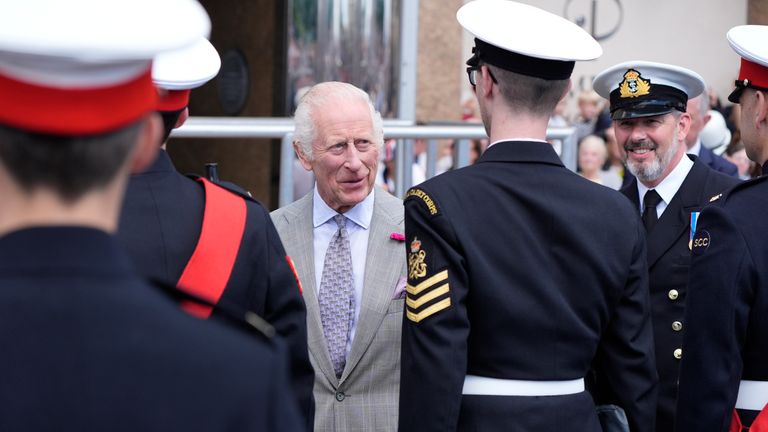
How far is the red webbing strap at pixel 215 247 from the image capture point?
2.57 meters

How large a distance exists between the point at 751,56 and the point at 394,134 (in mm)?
2241

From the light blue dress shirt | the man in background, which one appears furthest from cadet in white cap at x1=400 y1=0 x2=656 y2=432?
the man in background

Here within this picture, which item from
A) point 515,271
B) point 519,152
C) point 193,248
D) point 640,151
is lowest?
point 640,151

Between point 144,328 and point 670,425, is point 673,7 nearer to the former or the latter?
point 670,425

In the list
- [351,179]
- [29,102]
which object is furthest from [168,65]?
[29,102]

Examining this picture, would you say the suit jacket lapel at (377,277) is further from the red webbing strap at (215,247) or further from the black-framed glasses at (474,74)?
the red webbing strap at (215,247)

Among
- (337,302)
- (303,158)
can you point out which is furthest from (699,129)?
(337,302)

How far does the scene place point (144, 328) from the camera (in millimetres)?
1360

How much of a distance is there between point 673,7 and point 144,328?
1602 cm

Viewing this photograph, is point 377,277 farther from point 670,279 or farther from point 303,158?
point 670,279

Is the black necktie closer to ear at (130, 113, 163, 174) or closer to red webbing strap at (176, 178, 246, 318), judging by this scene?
red webbing strap at (176, 178, 246, 318)

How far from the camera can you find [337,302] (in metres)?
3.63

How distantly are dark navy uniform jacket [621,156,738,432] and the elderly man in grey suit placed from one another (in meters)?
0.90

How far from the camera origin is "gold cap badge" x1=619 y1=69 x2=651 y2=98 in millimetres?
4348
